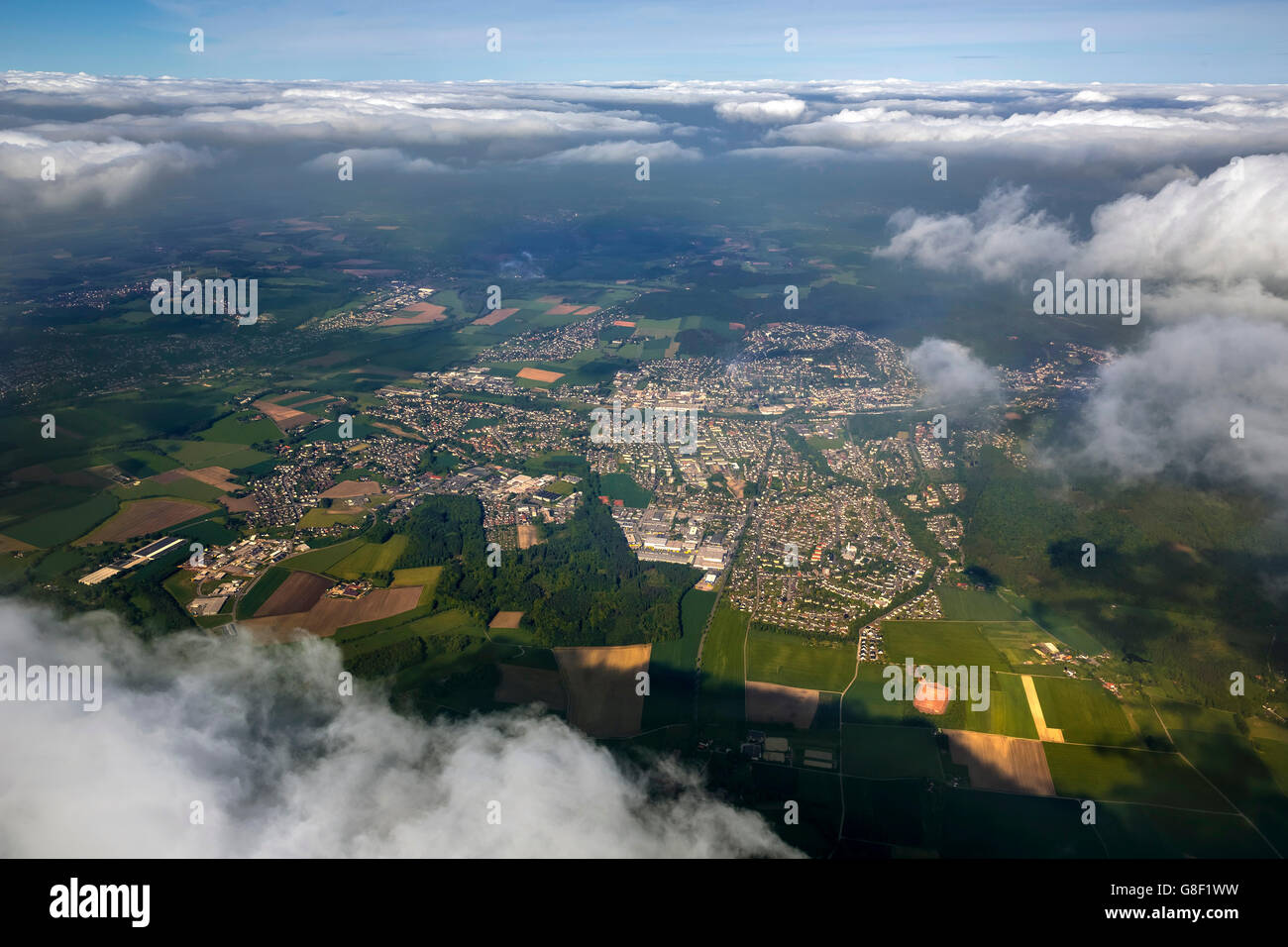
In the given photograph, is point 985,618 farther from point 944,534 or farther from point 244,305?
point 244,305

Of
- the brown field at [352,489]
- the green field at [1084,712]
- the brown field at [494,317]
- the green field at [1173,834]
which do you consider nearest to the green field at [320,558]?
the brown field at [352,489]

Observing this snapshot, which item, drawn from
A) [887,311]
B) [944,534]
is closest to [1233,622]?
[944,534]

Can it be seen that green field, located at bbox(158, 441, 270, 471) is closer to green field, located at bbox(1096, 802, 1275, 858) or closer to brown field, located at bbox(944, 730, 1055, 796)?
brown field, located at bbox(944, 730, 1055, 796)

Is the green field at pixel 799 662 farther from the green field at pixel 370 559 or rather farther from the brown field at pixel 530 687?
the green field at pixel 370 559

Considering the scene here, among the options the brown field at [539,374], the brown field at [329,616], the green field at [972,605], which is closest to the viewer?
the brown field at [329,616]

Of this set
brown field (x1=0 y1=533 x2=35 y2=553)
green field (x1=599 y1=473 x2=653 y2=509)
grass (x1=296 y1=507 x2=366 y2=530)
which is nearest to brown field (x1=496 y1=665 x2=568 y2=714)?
green field (x1=599 y1=473 x2=653 y2=509)

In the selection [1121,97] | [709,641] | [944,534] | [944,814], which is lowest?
[944,814]

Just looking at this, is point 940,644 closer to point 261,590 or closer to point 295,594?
point 295,594
